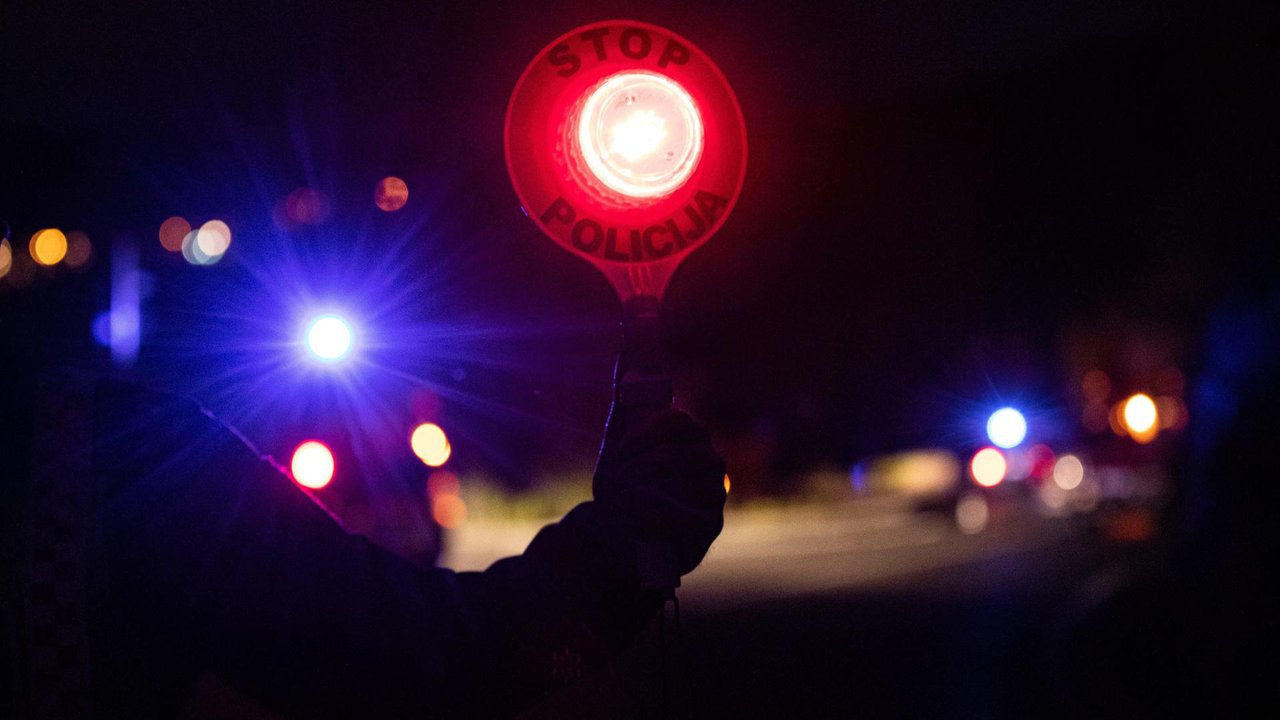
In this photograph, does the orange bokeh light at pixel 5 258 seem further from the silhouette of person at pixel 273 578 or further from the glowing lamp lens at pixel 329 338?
the glowing lamp lens at pixel 329 338

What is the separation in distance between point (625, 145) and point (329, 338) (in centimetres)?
568

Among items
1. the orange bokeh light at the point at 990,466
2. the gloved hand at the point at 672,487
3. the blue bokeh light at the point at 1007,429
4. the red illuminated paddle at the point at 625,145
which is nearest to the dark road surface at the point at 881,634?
the gloved hand at the point at 672,487

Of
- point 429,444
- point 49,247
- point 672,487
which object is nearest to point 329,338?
point 429,444

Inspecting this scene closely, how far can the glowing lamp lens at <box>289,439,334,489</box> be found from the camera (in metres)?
7.25

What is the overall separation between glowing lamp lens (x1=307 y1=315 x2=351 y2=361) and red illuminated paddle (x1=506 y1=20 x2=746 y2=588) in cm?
556

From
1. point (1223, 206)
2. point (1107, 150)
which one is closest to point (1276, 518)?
point (1223, 206)

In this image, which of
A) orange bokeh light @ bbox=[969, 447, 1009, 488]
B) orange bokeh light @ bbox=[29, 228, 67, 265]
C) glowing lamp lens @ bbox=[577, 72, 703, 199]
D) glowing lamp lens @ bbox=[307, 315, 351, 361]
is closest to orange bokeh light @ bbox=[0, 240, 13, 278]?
orange bokeh light @ bbox=[29, 228, 67, 265]

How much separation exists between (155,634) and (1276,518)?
4.26 meters

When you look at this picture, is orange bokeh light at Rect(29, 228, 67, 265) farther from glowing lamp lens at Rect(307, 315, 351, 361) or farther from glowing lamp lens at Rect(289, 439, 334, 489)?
glowing lamp lens at Rect(289, 439, 334, 489)

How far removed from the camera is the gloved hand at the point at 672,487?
1.49 meters

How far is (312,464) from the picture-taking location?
7484mm

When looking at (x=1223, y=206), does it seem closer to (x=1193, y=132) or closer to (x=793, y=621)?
(x=1193, y=132)

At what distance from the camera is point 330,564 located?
159cm

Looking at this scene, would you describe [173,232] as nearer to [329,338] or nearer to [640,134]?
[329,338]
